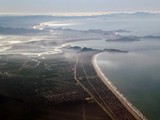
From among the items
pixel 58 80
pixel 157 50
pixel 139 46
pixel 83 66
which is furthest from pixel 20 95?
pixel 139 46

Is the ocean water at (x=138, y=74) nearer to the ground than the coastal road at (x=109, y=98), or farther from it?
nearer to the ground

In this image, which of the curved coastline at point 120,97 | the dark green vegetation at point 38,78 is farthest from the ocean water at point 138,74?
the dark green vegetation at point 38,78

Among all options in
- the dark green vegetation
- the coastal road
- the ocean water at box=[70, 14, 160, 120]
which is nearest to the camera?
the coastal road

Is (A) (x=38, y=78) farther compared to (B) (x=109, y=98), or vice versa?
(A) (x=38, y=78)

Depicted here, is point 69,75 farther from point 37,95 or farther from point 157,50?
point 157,50

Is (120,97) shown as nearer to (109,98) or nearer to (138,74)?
(109,98)

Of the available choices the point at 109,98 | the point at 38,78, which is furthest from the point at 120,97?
the point at 38,78

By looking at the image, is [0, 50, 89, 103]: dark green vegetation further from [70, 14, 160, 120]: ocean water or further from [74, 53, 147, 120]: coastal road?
[70, 14, 160, 120]: ocean water

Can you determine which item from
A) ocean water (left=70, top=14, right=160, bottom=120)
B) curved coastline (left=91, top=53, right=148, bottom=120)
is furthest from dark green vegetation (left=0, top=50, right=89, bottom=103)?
ocean water (left=70, top=14, right=160, bottom=120)

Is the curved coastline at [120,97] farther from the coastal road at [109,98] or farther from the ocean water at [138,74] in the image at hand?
the ocean water at [138,74]

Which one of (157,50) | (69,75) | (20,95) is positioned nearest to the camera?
(20,95)

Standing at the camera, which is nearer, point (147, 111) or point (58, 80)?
point (147, 111)
